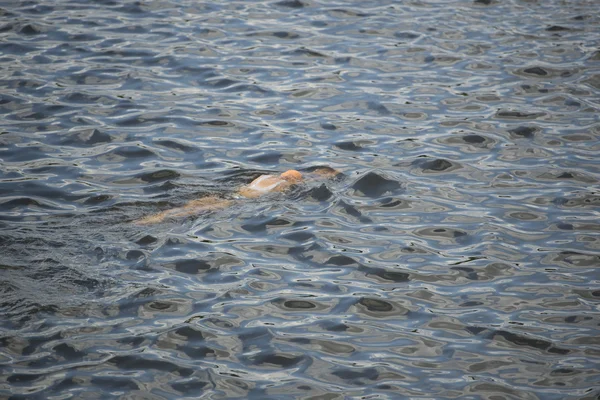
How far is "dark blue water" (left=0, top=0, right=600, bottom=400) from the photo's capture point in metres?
5.78

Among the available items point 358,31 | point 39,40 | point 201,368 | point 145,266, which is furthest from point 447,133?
point 39,40

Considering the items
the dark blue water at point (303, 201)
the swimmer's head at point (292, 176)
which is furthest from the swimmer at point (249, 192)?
the dark blue water at point (303, 201)

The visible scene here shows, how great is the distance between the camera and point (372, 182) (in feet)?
27.5

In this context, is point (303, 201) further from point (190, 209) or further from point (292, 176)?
point (190, 209)

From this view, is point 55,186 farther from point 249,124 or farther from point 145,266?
point 249,124

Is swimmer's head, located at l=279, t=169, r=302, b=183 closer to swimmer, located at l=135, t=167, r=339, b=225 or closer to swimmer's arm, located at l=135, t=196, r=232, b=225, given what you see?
swimmer, located at l=135, t=167, r=339, b=225

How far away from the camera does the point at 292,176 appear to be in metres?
8.33

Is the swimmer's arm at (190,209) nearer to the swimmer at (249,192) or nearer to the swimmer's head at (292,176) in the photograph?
the swimmer at (249,192)

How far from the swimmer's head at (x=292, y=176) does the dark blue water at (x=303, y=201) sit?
129 mm

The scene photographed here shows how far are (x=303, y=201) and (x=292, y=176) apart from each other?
398 millimetres

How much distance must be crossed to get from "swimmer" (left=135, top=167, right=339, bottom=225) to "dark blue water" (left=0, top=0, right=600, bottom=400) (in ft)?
0.36

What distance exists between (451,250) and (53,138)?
492 cm

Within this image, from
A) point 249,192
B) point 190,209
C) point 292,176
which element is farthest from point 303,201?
point 190,209

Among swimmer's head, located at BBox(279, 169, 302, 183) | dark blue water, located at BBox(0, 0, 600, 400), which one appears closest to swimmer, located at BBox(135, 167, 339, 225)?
swimmer's head, located at BBox(279, 169, 302, 183)
